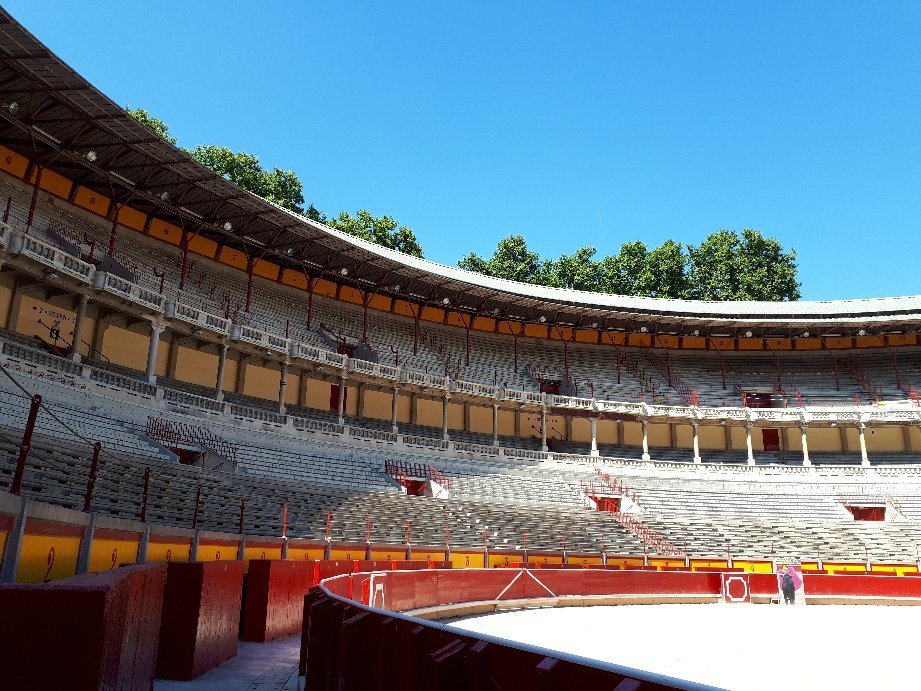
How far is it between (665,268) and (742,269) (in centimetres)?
886

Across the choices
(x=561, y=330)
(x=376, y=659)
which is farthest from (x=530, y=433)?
(x=376, y=659)

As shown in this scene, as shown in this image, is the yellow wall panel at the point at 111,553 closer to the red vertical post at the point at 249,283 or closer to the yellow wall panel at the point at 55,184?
the yellow wall panel at the point at 55,184

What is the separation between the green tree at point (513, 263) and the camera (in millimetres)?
89000

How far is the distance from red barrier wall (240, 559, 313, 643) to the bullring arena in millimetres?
79

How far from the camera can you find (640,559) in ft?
117

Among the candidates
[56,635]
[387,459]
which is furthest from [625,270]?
[56,635]

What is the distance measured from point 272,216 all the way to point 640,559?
24.9 metres

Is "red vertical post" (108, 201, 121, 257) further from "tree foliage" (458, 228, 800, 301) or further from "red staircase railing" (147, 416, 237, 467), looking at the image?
"tree foliage" (458, 228, 800, 301)

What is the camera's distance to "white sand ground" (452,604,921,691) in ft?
39.9

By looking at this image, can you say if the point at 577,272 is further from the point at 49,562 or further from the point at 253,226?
the point at 49,562

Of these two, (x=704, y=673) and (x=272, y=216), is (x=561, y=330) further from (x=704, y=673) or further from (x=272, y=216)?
(x=704, y=673)

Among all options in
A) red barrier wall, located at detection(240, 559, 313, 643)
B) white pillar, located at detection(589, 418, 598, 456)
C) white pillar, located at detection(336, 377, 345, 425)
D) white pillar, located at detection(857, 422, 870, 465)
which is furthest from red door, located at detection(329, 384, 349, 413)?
white pillar, located at detection(857, 422, 870, 465)

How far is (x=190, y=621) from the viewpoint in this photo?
9.27m

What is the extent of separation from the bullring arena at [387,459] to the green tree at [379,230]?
28803 millimetres
